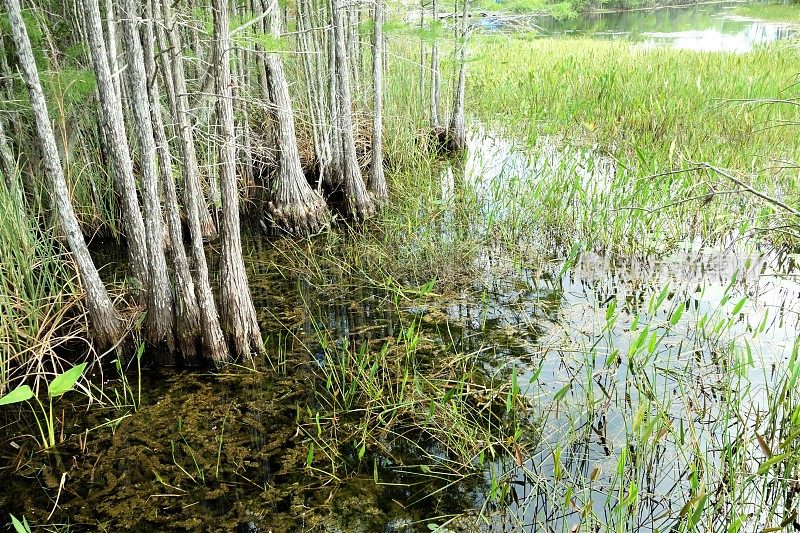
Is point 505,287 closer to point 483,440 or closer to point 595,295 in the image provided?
point 595,295

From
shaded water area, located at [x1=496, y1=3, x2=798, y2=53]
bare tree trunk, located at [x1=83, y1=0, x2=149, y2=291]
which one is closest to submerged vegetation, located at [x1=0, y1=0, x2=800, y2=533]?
bare tree trunk, located at [x1=83, y1=0, x2=149, y2=291]

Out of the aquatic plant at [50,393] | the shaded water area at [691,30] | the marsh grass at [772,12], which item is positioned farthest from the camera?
the marsh grass at [772,12]

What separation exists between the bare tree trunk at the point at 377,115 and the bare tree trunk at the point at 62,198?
3.15m

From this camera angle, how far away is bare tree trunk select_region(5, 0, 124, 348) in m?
3.05

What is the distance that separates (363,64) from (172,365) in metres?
5.39

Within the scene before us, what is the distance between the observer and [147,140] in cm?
327

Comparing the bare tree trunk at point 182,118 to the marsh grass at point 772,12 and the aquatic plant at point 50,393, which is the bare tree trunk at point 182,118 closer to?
the aquatic plant at point 50,393

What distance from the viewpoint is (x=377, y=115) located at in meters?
6.06

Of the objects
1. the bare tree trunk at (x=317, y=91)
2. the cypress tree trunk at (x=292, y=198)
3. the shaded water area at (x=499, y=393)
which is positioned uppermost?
the bare tree trunk at (x=317, y=91)

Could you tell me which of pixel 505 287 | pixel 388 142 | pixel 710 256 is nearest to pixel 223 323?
pixel 505 287

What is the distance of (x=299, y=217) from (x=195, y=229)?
2422mm

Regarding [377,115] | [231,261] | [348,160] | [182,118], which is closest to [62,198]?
[182,118]

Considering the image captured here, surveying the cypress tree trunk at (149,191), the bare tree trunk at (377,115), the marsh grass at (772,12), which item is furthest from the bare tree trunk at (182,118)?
the marsh grass at (772,12)

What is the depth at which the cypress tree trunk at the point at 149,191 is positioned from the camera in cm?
303
